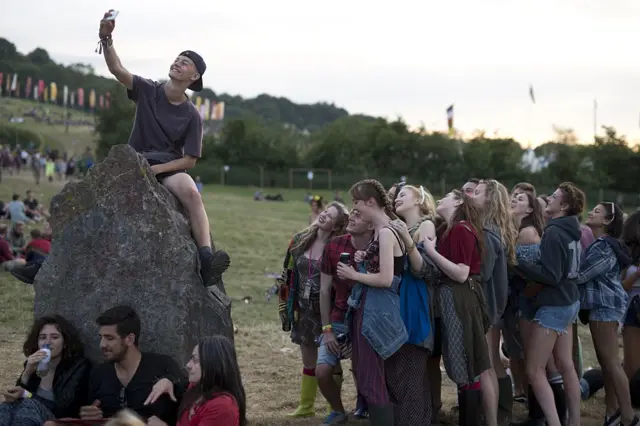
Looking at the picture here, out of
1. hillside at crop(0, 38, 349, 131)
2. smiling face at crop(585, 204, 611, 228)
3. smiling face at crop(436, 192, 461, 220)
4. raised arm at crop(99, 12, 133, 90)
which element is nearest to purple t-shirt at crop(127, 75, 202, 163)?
raised arm at crop(99, 12, 133, 90)

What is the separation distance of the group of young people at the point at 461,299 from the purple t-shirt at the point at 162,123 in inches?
51.9

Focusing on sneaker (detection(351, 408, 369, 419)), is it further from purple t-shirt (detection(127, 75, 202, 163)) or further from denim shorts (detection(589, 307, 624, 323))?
purple t-shirt (detection(127, 75, 202, 163))

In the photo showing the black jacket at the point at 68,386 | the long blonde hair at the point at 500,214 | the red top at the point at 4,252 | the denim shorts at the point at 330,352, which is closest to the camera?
the black jacket at the point at 68,386

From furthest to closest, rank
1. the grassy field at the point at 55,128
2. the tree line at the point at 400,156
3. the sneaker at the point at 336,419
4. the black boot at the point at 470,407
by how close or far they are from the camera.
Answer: the grassy field at the point at 55,128
the tree line at the point at 400,156
the sneaker at the point at 336,419
the black boot at the point at 470,407

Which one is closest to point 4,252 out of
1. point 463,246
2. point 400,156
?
point 463,246

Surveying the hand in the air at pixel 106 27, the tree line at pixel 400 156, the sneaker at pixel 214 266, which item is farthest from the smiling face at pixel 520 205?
the tree line at pixel 400 156

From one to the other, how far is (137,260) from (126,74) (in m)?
1.37

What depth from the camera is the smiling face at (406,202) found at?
20.7ft

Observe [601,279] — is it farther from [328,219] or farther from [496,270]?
[328,219]

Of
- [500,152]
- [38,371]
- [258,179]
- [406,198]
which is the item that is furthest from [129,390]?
[500,152]

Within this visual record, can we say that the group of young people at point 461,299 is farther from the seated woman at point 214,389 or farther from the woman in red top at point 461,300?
the seated woman at point 214,389

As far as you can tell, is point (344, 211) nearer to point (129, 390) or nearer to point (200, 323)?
point (200, 323)

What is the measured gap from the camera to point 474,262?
6.09m

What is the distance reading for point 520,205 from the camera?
6945mm
